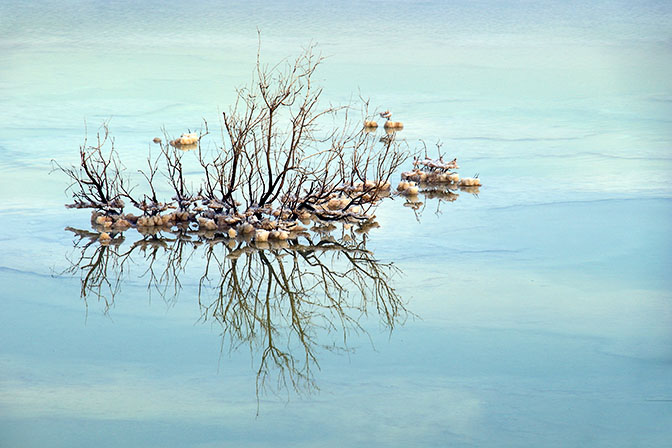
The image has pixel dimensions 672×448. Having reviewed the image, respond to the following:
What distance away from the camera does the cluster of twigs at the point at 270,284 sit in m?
6.48

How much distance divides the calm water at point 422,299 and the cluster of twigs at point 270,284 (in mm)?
56

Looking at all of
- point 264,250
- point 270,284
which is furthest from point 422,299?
point 264,250

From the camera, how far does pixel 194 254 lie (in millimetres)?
8180

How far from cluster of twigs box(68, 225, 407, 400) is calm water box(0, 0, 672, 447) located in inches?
2.2

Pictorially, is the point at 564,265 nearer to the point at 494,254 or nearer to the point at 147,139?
the point at 494,254

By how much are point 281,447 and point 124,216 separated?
4288 millimetres

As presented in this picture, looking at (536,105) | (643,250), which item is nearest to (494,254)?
(643,250)

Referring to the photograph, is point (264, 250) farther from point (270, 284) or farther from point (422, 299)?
point (422, 299)

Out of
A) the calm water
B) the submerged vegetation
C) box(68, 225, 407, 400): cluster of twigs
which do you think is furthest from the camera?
the submerged vegetation

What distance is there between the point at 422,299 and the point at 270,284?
1096mm

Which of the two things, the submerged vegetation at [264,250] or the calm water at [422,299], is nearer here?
the calm water at [422,299]

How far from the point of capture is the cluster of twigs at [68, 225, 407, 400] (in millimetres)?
6480

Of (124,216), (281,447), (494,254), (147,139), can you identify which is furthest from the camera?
(147,139)

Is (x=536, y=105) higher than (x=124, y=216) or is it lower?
higher
